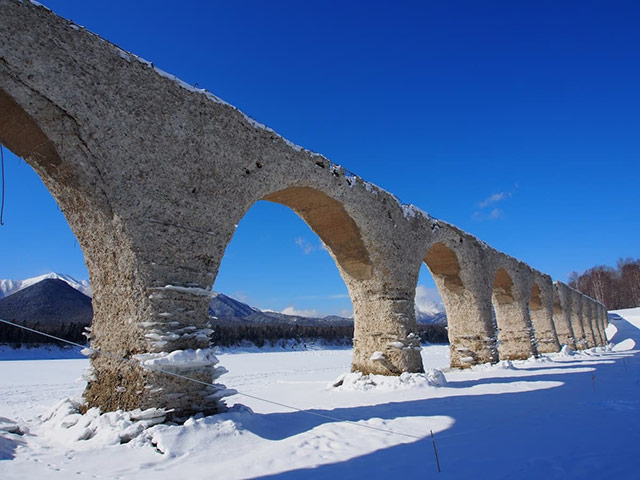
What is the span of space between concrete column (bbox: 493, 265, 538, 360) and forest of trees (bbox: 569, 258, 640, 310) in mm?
40297

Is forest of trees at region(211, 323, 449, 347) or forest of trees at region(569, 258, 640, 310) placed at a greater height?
forest of trees at region(569, 258, 640, 310)

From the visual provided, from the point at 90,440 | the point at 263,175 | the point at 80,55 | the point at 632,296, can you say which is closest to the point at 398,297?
the point at 263,175

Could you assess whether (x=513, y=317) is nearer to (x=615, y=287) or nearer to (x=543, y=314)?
(x=543, y=314)

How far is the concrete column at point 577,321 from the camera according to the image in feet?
A: 71.2

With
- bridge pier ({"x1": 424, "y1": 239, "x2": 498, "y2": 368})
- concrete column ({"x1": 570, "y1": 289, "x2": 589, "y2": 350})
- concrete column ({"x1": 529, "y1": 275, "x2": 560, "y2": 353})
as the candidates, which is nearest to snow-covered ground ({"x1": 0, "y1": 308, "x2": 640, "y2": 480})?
bridge pier ({"x1": 424, "y1": 239, "x2": 498, "y2": 368})

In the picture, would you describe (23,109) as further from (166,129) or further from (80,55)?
(166,129)

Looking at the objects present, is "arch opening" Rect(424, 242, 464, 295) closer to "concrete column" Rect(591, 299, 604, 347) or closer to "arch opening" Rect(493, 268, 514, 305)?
"arch opening" Rect(493, 268, 514, 305)

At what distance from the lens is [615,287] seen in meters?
47.5

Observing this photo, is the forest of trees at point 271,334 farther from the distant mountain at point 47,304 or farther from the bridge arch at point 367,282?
the bridge arch at point 367,282

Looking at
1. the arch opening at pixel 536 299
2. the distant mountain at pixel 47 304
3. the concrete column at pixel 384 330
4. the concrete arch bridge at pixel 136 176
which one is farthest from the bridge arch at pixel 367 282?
the distant mountain at pixel 47 304

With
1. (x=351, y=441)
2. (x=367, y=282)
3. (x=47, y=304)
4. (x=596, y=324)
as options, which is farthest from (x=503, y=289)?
(x=47, y=304)

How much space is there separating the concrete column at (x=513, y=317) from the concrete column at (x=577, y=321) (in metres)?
9.35

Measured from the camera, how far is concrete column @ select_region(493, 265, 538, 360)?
13578mm

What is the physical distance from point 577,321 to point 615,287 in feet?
106
